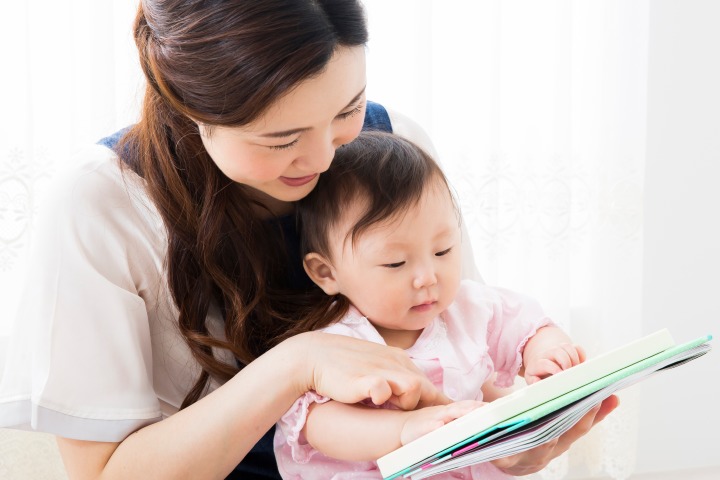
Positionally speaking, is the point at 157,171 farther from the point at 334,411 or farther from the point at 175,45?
the point at 334,411

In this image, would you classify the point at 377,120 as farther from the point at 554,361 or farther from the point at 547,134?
the point at 547,134

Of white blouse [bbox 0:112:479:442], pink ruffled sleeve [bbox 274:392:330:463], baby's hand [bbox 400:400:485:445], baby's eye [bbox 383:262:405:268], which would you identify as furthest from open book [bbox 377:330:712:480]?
white blouse [bbox 0:112:479:442]

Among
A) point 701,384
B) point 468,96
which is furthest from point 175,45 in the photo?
point 701,384

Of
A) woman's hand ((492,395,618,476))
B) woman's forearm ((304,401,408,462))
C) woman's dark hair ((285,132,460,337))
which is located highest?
woman's dark hair ((285,132,460,337))

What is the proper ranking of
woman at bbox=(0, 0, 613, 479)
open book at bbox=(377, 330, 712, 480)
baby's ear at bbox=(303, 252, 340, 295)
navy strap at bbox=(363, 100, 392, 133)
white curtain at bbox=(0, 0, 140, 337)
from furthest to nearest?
white curtain at bbox=(0, 0, 140, 337) → navy strap at bbox=(363, 100, 392, 133) → baby's ear at bbox=(303, 252, 340, 295) → woman at bbox=(0, 0, 613, 479) → open book at bbox=(377, 330, 712, 480)

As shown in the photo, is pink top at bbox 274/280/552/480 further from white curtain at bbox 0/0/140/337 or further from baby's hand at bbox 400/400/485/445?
white curtain at bbox 0/0/140/337

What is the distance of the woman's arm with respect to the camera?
1.19 metres

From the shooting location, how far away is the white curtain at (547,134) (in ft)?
8.06

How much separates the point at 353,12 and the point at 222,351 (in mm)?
586

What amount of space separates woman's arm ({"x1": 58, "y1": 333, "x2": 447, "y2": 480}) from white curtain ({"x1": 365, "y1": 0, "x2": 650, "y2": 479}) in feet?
4.26

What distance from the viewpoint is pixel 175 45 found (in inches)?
46.1

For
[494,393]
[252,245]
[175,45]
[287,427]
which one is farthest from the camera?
[494,393]

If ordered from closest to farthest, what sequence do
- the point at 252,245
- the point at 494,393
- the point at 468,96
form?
the point at 252,245, the point at 494,393, the point at 468,96

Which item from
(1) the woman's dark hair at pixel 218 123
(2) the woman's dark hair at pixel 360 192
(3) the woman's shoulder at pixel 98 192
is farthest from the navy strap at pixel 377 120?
(3) the woman's shoulder at pixel 98 192
